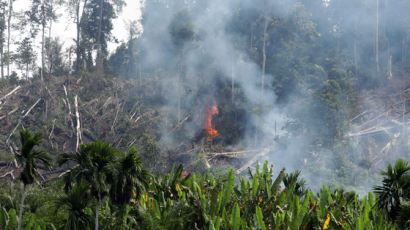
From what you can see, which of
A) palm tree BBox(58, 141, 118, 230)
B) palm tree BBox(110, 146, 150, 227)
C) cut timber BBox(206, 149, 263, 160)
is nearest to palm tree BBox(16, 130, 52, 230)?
palm tree BBox(58, 141, 118, 230)

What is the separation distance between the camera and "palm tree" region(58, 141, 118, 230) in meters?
9.66

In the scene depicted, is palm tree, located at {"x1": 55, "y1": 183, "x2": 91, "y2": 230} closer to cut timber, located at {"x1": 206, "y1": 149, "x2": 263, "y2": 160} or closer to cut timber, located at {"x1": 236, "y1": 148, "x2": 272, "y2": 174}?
cut timber, located at {"x1": 236, "y1": 148, "x2": 272, "y2": 174}

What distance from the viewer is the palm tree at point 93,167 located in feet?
31.7

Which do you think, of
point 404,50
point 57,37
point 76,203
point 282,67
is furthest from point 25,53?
point 404,50

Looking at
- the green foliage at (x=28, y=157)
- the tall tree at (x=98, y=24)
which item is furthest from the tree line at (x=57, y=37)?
the green foliage at (x=28, y=157)

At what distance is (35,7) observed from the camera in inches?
1479

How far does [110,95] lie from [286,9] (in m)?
19.0

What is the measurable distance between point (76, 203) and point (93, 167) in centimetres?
118

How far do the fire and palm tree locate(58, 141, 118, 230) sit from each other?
2153 centimetres

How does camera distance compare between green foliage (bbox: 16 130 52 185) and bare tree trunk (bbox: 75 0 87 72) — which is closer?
green foliage (bbox: 16 130 52 185)

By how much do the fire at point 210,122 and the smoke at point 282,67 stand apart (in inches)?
32.0

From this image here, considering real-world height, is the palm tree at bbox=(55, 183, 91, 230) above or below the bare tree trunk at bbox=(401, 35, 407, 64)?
below

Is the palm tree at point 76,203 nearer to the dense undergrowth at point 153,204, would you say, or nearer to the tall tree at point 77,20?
the dense undergrowth at point 153,204

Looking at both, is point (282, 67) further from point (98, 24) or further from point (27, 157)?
point (27, 157)
